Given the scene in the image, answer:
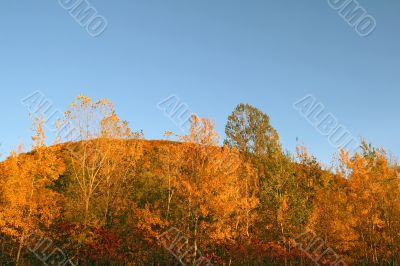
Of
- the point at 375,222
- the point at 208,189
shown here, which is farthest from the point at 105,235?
the point at 375,222

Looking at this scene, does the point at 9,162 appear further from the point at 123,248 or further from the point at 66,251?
the point at 123,248

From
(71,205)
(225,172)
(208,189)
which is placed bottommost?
(71,205)

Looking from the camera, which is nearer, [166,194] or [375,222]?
[375,222]

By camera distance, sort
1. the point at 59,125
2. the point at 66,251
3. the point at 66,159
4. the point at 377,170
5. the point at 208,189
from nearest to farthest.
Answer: the point at 208,189 < the point at 66,251 < the point at 59,125 < the point at 377,170 < the point at 66,159

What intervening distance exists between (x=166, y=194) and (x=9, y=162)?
1545cm

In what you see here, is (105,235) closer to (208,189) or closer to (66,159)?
(208,189)

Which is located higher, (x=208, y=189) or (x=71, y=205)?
(x=208, y=189)

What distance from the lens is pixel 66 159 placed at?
3575cm

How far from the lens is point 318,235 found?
2547 cm

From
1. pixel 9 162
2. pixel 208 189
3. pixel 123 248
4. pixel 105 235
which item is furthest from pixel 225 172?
pixel 9 162

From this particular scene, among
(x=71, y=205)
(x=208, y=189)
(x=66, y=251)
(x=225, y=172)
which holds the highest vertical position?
(x=225, y=172)

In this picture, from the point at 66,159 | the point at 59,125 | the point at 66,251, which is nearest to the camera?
the point at 66,251

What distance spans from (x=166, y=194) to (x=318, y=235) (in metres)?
16.1

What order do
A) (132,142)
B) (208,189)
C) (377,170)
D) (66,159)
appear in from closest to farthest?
1. (208,189)
2. (377,170)
3. (132,142)
4. (66,159)
